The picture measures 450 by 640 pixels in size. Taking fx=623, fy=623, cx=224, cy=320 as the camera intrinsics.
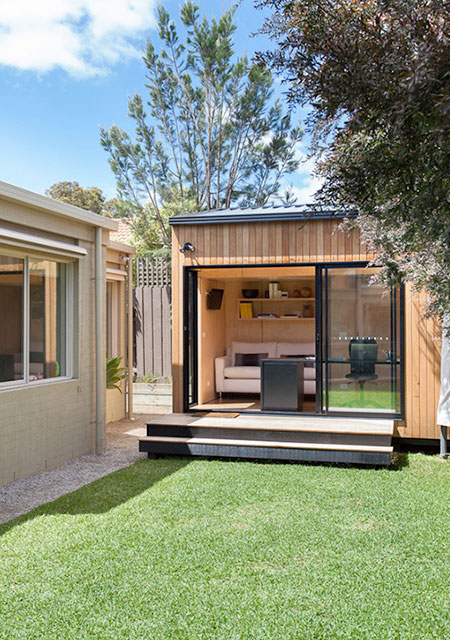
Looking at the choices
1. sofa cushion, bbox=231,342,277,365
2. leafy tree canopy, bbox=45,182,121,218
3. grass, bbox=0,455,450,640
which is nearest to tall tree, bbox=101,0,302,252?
sofa cushion, bbox=231,342,277,365

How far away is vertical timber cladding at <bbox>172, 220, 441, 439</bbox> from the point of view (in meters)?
7.70

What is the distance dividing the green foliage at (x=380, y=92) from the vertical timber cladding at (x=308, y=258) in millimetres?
4089

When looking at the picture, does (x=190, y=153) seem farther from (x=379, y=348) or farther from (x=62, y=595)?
(x=62, y=595)

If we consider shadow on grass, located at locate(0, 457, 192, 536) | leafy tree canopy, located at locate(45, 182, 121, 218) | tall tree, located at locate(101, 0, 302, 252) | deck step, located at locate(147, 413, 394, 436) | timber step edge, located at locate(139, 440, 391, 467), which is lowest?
shadow on grass, located at locate(0, 457, 192, 536)

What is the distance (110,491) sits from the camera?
6031mm

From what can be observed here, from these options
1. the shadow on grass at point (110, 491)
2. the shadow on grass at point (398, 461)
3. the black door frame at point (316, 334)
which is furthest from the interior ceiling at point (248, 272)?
the shadow on grass at point (110, 491)

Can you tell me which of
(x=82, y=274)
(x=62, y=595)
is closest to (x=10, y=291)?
(x=82, y=274)

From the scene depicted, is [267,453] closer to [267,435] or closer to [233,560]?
[267,435]

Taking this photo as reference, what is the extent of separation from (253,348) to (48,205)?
558cm

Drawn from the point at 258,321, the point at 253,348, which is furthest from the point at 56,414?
the point at 258,321

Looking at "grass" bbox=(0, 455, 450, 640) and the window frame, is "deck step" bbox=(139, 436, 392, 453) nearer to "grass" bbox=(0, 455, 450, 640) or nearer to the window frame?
"grass" bbox=(0, 455, 450, 640)

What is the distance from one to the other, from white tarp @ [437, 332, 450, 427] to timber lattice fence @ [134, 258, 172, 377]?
21.2 ft

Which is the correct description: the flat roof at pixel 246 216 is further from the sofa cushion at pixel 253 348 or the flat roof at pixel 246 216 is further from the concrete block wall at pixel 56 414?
the sofa cushion at pixel 253 348

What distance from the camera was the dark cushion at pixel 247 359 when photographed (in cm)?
1121
